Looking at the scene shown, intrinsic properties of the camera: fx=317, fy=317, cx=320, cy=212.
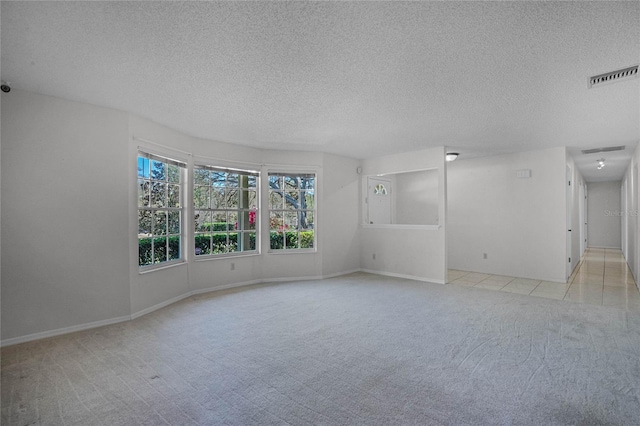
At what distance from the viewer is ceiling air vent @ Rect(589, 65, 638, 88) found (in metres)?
2.68

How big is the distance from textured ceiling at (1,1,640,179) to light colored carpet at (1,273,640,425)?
245 cm

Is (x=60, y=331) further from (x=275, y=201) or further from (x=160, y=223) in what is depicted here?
(x=275, y=201)

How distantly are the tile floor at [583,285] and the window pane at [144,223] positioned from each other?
5.04 meters

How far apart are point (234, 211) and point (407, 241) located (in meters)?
3.35

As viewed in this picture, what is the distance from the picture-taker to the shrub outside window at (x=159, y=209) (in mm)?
4141

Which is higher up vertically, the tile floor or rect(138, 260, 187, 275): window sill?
rect(138, 260, 187, 275): window sill

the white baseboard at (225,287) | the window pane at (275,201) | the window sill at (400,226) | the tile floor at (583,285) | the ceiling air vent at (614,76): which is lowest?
the tile floor at (583,285)

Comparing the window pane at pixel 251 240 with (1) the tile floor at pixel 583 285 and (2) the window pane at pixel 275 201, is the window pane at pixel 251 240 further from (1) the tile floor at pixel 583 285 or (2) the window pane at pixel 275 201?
(1) the tile floor at pixel 583 285

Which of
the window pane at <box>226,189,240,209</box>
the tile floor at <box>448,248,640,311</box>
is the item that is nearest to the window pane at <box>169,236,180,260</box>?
the window pane at <box>226,189,240,209</box>

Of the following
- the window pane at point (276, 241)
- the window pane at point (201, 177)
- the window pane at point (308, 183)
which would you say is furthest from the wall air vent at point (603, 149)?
the window pane at point (201, 177)

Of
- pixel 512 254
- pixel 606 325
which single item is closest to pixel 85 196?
pixel 606 325

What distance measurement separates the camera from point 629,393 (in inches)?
86.3

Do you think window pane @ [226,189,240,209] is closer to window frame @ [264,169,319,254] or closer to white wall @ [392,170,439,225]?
window frame @ [264,169,319,254]

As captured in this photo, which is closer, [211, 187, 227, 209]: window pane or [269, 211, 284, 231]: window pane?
[211, 187, 227, 209]: window pane
